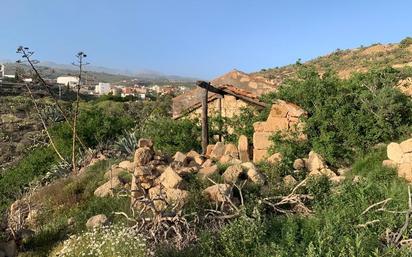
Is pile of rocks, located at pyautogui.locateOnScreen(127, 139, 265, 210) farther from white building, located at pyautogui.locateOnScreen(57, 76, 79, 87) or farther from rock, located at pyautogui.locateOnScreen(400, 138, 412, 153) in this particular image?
white building, located at pyautogui.locateOnScreen(57, 76, 79, 87)

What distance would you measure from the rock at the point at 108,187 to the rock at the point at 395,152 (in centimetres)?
511

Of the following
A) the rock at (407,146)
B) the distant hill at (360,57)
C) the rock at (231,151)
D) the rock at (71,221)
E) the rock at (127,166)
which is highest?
the distant hill at (360,57)

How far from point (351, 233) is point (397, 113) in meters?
5.81

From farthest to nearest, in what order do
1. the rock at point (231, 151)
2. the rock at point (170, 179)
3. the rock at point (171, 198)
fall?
the rock at point (231, 151) < the rock at point (170, 179) < the rock at point (171, 198)

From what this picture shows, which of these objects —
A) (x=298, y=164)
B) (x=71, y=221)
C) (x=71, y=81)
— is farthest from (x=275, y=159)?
(x=71, y=81)

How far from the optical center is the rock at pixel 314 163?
994 centimetres

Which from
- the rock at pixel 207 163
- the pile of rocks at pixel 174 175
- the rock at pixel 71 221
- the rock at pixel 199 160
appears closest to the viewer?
the pile of rocks at pixel 174 175

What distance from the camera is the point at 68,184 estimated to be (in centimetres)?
1112

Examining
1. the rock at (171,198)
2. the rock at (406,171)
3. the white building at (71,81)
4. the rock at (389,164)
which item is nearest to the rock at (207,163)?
the rock at (171,198)

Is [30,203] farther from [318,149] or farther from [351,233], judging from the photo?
[351,233]

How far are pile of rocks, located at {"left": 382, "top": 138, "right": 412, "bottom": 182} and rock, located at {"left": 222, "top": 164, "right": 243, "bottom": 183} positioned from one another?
2748mm

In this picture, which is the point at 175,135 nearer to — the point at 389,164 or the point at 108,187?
the point at 108,187

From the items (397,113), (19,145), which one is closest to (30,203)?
(397,113)

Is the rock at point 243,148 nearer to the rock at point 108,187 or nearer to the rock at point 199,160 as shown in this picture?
the rock at point 199,160
